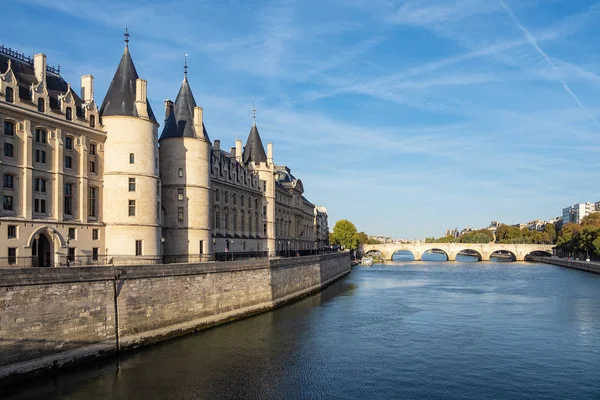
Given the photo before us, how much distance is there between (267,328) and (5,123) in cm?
2114

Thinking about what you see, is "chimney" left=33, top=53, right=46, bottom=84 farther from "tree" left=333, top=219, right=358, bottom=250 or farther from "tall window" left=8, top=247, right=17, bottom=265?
"tree" left=333, top=219, right=358, bottom=250

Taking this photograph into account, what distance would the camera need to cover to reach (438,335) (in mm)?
37031

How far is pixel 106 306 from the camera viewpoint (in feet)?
96.1

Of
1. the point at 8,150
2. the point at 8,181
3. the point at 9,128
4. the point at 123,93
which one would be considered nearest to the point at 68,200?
the point at 8,181

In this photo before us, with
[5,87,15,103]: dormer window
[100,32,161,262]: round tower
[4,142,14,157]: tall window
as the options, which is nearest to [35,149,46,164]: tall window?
[4,142,14,157]: tall window

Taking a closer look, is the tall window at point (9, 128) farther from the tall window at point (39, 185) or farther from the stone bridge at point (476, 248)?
the stone bridge at point (476, 248)

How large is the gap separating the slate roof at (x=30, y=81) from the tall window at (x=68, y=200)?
5052 mm

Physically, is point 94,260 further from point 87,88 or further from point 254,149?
point 254,149

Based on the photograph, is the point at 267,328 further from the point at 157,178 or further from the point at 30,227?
the point at 30,227

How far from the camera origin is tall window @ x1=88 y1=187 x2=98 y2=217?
123 feet

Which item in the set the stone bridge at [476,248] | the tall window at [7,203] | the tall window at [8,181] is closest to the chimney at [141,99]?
the tall window at [8,181]

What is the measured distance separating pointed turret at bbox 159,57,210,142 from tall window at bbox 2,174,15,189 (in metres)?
15.7

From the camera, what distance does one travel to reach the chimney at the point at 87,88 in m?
40.4

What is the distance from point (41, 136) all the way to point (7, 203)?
186 inches
